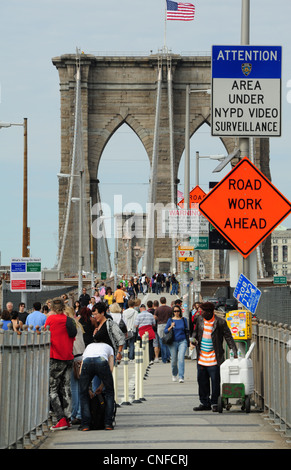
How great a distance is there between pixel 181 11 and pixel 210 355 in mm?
50814

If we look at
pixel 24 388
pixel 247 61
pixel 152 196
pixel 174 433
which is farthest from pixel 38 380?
pixel 152 196

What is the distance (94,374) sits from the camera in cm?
1351

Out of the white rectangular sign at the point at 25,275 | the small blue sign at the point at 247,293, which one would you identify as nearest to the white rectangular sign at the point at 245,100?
the small blue sign at the point at 247,293

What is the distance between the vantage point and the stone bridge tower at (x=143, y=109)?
102312 mm

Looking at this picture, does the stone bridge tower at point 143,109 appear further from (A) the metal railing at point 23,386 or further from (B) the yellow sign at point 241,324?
(A) the metal railing at point 23,386

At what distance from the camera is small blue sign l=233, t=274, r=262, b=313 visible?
46.8 ft

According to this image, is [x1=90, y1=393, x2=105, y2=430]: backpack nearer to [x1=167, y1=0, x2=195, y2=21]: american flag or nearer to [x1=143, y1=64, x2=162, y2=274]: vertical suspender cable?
[x1=167, y1=0, x2=195, y2=21]: american flag

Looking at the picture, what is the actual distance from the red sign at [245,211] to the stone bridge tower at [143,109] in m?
87.3

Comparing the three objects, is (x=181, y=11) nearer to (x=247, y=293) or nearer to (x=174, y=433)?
(x=247, y=293)

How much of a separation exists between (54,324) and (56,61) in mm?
91585
